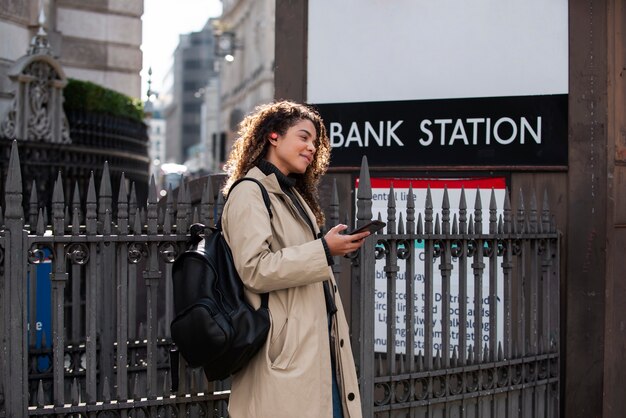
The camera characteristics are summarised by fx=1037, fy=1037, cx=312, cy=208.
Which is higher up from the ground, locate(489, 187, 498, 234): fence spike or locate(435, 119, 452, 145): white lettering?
locate(435, 119, 452, 145): white lettering

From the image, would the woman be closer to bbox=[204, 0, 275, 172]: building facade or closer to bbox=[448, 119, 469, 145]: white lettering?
bbox=[448, 119, 469, 145]: white lettering

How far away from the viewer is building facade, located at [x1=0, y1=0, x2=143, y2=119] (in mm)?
14672

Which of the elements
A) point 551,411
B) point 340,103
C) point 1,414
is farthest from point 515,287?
point 1,414

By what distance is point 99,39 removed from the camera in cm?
1516

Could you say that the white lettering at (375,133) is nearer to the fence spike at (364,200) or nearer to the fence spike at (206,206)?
the fence spike at (364,200)

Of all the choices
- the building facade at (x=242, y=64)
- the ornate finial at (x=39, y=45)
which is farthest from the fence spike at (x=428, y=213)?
the building facade at (x=242, y=64)

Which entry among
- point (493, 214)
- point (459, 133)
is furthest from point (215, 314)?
point (459, 133)

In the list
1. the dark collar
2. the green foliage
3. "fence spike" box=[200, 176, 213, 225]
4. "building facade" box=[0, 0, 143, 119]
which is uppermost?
"building facade" box=[0, 0, 143, 119]

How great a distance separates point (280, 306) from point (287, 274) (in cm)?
23

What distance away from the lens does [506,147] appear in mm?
6945

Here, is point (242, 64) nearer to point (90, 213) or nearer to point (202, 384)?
point (202, 384)

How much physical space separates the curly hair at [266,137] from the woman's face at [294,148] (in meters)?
0.03

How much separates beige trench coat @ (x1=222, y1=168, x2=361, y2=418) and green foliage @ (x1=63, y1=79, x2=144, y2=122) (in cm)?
828

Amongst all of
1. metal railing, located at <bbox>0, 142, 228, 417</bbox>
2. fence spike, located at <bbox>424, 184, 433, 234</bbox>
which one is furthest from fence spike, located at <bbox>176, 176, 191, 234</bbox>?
fence spike, located at <bbox>424, 184, 433, 234</bbox>
